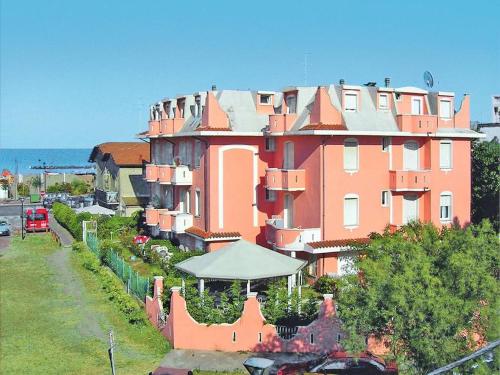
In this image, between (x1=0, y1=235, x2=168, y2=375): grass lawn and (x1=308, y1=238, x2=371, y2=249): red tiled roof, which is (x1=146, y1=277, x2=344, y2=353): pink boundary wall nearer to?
(x1=0, y1=235, x2=168, y2=375): grass lawn

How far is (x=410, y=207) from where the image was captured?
3197 centimetres

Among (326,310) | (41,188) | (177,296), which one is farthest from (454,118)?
(41,188)

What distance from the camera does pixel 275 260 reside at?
2381 cm

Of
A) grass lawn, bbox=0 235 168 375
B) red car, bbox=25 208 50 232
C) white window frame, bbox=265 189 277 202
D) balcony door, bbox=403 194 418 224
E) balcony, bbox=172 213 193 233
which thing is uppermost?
white window frame, bbox=265 189 277 202

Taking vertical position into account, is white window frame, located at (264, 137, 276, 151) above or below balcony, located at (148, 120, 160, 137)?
below

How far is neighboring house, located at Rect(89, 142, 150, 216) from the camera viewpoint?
170 ft

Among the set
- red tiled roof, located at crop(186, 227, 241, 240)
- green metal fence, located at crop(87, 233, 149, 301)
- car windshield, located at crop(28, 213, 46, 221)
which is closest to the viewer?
green metal fence, located at crop(87, 233, 149, 301)

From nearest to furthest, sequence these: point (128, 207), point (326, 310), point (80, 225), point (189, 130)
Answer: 1. point (326, 310)
2. point (189, 130)
3. point (80, 225)
4. point (128, 207)

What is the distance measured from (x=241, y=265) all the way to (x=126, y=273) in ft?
26.6

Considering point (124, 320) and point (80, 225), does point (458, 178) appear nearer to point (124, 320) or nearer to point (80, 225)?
point (124, 320)

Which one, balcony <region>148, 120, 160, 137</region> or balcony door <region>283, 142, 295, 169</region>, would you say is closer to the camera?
balcony door <region>283, 142, 295, 169</region>

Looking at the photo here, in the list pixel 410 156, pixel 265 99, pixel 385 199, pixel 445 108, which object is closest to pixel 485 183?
pixel 445 108

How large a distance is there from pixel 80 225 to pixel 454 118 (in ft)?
82.1

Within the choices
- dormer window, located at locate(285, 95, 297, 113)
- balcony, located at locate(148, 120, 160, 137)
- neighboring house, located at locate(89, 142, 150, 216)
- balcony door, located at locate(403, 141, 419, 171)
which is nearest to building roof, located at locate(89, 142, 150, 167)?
neighboring house, located at locate(89, 142, 150, 216)
